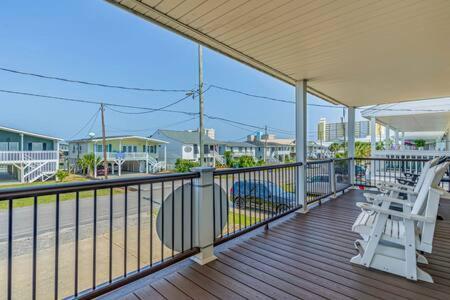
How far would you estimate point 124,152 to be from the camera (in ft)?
62.6

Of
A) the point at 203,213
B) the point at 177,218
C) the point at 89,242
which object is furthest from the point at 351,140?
the point at 89,242

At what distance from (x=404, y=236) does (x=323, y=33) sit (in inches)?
79.9

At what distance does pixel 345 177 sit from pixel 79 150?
68.8ft

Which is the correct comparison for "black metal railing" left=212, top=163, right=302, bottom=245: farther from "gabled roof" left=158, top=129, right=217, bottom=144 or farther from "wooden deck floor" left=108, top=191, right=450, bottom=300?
"gabled roof" left=158, top=129, right=217, bottom=144

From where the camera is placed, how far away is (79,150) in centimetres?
1995

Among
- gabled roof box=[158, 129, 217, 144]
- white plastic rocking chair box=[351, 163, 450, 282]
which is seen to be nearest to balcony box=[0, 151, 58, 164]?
gabled roof box=[158, 129, 217, 144]

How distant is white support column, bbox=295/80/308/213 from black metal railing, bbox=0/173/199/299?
2238mm

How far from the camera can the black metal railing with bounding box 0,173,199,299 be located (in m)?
1.36

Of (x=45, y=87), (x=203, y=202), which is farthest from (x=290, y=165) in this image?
(x=45, y=87)

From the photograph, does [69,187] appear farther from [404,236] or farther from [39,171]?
[39,171]

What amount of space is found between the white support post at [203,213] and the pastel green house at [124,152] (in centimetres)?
1705

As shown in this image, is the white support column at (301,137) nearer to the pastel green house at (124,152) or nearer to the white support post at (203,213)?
the white support post at (203,213)

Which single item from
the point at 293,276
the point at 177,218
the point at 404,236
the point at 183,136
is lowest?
the point at 293,276

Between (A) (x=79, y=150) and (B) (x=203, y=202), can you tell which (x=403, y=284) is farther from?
(A) (x=79, y=150)
